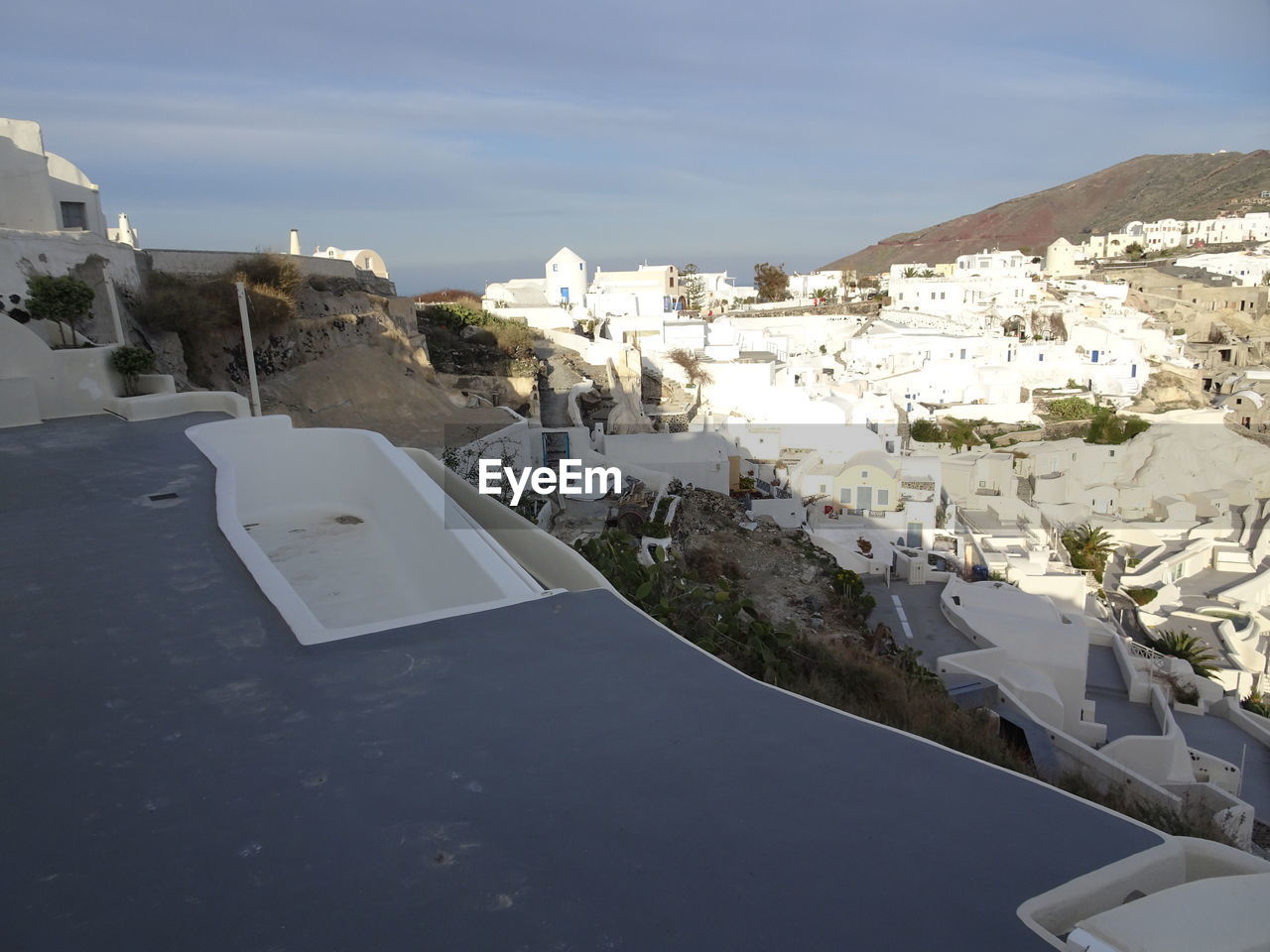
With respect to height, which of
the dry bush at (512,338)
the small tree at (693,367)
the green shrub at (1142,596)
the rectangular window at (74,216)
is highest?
the rectangular window at (74,216)

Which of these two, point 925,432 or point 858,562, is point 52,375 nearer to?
point 858,562

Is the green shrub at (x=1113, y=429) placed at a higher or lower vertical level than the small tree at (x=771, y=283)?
lower

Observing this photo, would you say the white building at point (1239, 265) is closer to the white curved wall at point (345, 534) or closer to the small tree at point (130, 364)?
the white curved wall at point (345, 534)

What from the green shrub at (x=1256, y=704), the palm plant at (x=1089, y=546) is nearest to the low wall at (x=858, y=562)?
the green shrub at (x=1256, y=704)

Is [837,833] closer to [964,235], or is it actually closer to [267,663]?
[267,663]

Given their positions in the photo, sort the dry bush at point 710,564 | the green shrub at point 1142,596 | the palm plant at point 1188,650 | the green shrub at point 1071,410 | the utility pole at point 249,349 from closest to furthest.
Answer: the utility pole at point 249,349, the dry bush at point 710,564, the palm plant at point 1188,650, the green shrub at point 1142,596, the green shrub at point 1071,410

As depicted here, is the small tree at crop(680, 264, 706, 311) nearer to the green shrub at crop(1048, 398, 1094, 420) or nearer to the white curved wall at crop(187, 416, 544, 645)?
the green shrub at crop(1048, 398, 1094, 420)
